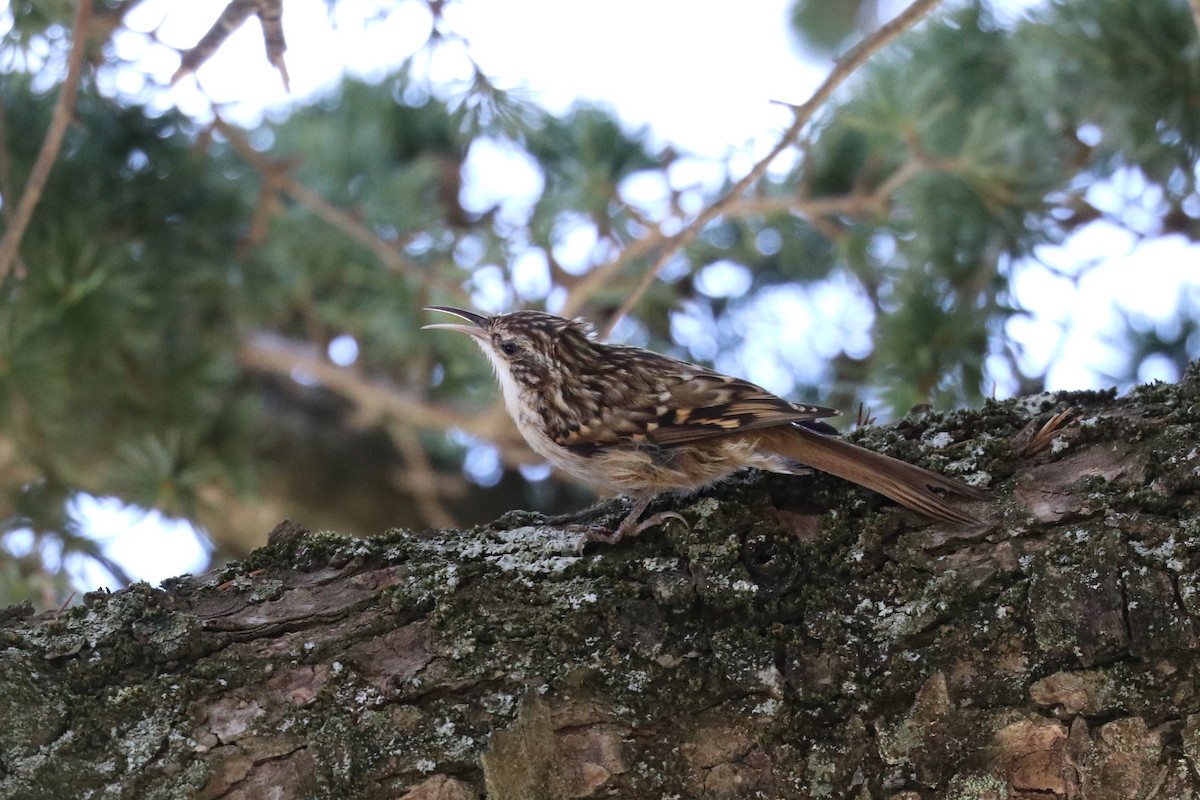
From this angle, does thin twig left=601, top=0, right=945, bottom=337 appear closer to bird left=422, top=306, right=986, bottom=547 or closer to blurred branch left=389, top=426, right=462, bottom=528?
bird left=422, top=306, right=986, bottom=547

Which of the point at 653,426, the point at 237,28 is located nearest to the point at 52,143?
the point at 237,28

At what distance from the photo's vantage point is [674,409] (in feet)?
6.86

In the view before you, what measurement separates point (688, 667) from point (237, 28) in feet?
5.62

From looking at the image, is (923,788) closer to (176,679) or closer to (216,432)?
(176,679)

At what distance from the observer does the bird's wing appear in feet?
6.37

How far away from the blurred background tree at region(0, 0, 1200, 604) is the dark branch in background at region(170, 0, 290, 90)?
11 mm

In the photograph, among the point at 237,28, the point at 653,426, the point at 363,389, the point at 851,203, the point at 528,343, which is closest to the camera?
the point at 653,426

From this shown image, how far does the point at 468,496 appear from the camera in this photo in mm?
4230

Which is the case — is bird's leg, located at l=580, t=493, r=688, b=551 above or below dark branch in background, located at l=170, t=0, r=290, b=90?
below

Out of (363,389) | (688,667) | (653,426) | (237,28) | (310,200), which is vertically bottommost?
(688,667)

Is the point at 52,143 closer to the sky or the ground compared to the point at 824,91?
closer to the sky

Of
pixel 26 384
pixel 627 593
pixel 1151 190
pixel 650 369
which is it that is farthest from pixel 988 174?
pixel 26 384

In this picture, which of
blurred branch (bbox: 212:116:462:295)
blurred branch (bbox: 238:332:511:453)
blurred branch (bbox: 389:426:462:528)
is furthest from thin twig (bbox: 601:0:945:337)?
blurred branch (bbox: 389:426:462:528)

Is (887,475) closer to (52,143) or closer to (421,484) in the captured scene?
(52,143)
